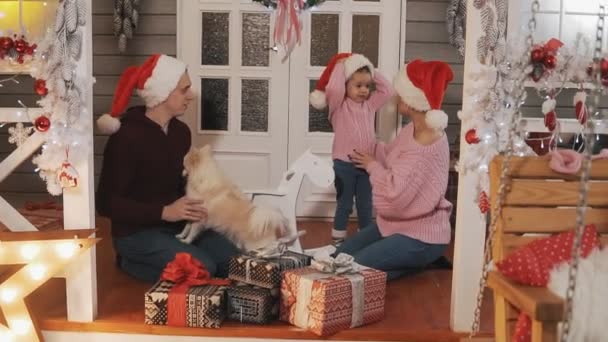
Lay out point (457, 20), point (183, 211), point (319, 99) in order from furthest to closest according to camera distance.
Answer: point (457, 20) < point (319, 99) < point (183, 211)

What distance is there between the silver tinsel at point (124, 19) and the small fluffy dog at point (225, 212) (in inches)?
71.0

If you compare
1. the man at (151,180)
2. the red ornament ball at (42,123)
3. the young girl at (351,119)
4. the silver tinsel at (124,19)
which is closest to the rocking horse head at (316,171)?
the young girl at (351,119)

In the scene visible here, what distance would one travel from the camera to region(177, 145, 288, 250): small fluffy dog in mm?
3336

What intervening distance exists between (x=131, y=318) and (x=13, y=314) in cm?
46

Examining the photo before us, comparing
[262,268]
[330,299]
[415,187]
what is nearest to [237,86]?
[415,187]

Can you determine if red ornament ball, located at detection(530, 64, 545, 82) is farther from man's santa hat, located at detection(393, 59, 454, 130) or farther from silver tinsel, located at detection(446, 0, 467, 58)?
silver tinsel, located at detection(446, 0, 467, 58)

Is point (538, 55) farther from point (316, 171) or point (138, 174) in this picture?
point (138, 174)

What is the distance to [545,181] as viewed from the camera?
89.9 inches

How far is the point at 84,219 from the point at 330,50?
8.86ft

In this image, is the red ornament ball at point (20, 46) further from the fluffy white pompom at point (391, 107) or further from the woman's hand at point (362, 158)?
the fluffy white pompom at point (391, 107)

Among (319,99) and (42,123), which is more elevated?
(319,99)

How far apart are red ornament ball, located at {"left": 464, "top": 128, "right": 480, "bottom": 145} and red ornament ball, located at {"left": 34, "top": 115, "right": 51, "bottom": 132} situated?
5.39 ft

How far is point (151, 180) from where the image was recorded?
3350 mm

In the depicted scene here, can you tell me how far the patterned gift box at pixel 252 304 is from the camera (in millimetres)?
2797
